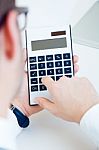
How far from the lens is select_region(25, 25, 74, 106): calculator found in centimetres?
49

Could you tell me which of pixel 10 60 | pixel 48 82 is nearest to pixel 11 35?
pixel 10 60

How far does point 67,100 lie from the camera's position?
48 centimetres

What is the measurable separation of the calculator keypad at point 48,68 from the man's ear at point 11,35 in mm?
241

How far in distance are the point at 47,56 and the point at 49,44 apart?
0.02m

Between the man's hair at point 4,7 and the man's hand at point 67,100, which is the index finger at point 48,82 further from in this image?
the man's hair at point 4,7

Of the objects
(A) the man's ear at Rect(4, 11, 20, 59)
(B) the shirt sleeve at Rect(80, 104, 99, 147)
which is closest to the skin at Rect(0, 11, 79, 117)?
(A) the man's ear at Rect(4, 11, 20, 59)

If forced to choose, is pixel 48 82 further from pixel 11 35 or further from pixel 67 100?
pixel 11 35

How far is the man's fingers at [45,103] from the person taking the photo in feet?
1.59

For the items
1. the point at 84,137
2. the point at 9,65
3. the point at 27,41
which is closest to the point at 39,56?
the point at 27,41

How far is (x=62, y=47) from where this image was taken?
0.49m

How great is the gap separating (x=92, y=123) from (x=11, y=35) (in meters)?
0.25

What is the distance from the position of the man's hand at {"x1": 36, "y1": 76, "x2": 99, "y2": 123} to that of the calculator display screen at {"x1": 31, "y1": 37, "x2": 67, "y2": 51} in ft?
0.16

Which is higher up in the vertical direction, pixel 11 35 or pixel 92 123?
pixel 11 35

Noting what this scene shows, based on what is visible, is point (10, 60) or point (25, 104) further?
point (25, 104)
